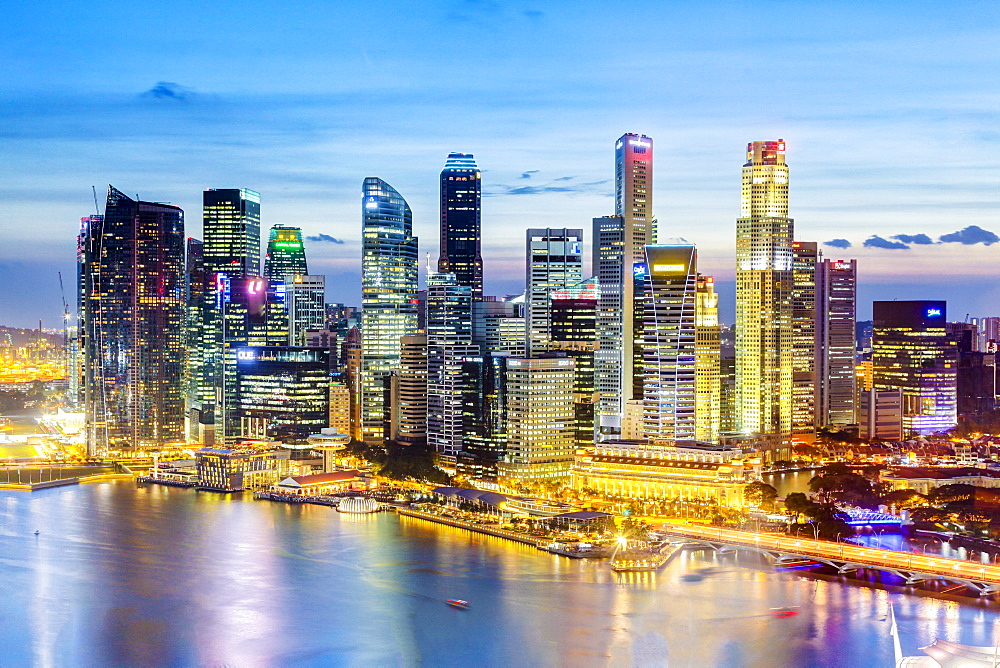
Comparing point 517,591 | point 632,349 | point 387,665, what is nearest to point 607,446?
point 632,349

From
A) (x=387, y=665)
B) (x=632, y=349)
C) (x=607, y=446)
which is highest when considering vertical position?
(x=632, y=349)

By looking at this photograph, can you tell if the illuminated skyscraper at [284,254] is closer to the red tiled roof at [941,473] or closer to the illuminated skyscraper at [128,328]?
the illuminated skyscraper at [128,328]

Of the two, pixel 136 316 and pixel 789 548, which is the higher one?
pixel 136 316

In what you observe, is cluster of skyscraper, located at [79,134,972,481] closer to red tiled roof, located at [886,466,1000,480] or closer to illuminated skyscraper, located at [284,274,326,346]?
illuminated skyscraper, located at [284,274,326,346]

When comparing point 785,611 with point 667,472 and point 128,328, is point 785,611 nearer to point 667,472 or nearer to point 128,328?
point 667,472

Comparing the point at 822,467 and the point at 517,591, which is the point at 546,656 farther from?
the point at 822,467

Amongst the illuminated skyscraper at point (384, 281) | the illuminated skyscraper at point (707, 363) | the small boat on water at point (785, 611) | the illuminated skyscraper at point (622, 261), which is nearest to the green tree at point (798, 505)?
the small boat on water at point (785, 611)

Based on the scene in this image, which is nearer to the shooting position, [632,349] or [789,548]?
[789,548]

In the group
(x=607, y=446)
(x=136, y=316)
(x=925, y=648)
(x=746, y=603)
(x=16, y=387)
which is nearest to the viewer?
(x=925, y=648)
